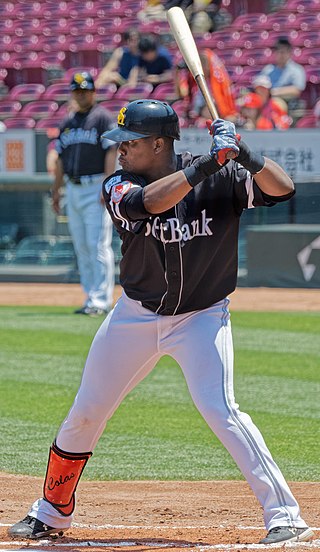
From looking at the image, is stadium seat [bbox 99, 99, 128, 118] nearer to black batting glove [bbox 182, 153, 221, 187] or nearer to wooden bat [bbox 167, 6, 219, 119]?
wooden bat [bbox 167, 6, 219, 119]

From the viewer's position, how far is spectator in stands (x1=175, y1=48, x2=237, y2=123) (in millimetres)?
12922

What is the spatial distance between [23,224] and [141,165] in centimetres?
1049

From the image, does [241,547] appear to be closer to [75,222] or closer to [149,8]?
[75,222]

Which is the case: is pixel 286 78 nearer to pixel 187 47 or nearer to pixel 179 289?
pixel 187 47

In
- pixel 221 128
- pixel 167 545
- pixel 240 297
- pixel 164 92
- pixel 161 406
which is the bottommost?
pixel 240 297

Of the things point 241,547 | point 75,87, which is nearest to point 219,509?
point 241,547

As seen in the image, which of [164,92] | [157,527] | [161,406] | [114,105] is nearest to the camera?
[157,527]

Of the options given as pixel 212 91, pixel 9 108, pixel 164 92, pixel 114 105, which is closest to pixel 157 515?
pixel 212 91

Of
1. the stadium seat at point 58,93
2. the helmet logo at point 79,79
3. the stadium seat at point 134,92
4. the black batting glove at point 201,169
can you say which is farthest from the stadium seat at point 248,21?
the black batting glove at point 201,169

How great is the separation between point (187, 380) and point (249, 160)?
0.78 meters

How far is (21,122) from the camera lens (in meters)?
17.1

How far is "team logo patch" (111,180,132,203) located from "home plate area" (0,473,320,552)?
118cm

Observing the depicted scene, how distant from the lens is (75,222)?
10.2 metres

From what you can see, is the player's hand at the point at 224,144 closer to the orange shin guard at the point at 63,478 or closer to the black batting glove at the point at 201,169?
the black batting glove at the point at 201,169
